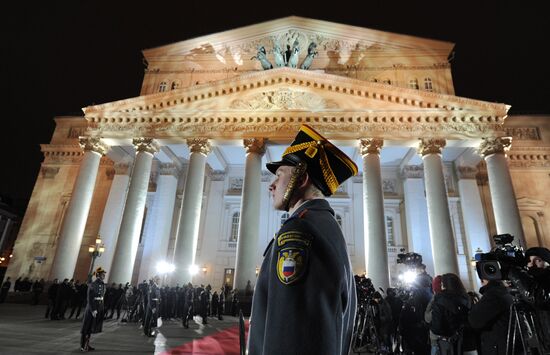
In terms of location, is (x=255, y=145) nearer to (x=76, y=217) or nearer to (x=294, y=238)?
(x=76, y=217)

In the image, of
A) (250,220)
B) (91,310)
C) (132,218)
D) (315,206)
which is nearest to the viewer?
(315,206)

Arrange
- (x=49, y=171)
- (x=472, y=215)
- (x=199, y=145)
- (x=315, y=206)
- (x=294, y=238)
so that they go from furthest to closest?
1. (x=49, y=171)
2. (x=472, y=215)
3. (x=199, y=145)
4. (x=315, y=206)
5. (x=294, y=238)

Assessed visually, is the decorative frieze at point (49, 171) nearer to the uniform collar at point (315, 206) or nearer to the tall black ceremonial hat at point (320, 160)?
the tall black ceremonial hat at point (320, 160)

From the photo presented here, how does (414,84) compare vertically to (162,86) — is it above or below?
below

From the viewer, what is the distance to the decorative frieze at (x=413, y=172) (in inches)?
955

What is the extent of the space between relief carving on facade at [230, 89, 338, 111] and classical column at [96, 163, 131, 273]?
425 inches

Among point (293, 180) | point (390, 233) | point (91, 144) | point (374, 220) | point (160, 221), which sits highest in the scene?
point (91, 144)

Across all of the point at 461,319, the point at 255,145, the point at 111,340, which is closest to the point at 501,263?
the point at 461,319

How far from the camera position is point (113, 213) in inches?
923

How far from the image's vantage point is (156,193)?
25016 mm

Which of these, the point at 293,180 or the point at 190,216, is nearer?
the point at 293,180

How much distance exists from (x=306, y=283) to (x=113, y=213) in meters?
25.1

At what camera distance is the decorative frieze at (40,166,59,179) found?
26.4 metres

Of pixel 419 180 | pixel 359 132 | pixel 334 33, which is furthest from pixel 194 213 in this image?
pixel 334 33
